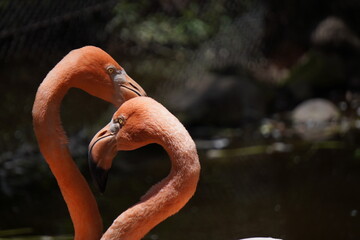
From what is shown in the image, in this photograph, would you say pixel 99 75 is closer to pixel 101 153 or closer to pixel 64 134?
pixel 64 134

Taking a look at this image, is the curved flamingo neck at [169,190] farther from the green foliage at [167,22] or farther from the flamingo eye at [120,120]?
the green foliage at [167,22]

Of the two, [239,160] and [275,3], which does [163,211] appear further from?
[275,3]

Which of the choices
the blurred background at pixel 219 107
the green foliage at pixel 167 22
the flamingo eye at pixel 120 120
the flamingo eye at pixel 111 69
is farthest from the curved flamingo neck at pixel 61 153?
the green foliage at pixel 167 22

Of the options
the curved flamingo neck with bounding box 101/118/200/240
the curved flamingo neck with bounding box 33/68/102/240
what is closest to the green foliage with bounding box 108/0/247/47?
the curved flamingo neck with bounding box 33/68/102/240

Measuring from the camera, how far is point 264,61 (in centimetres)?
870

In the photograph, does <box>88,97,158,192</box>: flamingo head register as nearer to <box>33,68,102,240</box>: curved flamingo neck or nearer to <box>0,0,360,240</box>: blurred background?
<box>33,68,102,240</box>: curved flamingo neck

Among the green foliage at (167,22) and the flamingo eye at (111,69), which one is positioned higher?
the green foliage at (167,22)

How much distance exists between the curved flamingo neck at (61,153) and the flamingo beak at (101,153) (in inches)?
13.3

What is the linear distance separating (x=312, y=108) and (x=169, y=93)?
4.91 ft

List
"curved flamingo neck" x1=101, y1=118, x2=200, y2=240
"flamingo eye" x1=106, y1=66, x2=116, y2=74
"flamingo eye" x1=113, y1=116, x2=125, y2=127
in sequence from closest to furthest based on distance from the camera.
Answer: "curved flamingo neck" x1=101, y1=118, x2=200, y2=240, "flamingo eye" x1=113, y1=116, x2=125, y2=127, "flamingo eye" x1=106, y1=66, x2=116, y2=74

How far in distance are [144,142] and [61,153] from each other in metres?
0.54

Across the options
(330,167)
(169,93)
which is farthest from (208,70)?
(330,167)

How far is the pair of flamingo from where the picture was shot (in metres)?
2.87

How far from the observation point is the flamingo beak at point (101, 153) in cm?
304
